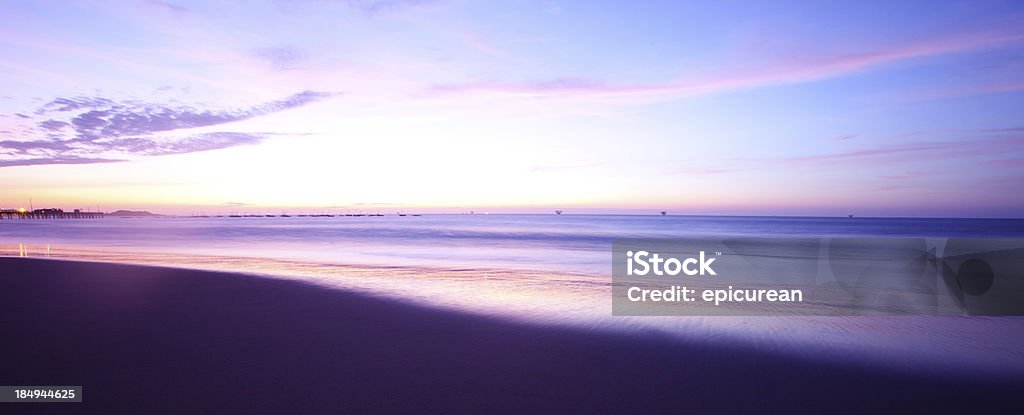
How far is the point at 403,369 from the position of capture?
5340mm

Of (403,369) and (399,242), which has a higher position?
(403,369)

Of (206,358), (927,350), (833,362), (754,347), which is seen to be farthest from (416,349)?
(927,350)

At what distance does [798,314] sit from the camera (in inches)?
358

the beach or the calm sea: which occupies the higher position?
the beach

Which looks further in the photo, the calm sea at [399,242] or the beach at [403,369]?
the calm sea at [399,242]

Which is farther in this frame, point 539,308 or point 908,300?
point 908,300

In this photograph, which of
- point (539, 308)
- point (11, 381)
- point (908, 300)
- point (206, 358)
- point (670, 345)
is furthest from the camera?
point (908, 300)

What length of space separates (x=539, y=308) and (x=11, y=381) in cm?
677

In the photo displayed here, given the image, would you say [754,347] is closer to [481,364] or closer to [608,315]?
[608,315]

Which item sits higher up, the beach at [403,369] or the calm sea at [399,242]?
the beach at [403,369]

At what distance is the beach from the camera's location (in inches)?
178

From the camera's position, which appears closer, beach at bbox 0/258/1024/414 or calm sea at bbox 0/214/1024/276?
beach at bbox 0/258/1024/414

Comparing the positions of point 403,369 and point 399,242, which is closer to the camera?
point 403,369

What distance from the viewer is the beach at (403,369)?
452 cm
